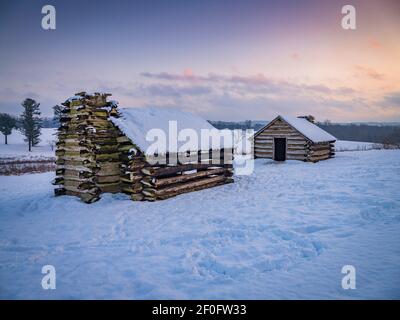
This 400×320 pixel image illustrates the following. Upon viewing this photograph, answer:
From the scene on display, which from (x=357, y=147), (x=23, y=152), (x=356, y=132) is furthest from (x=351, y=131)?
(x=23, y=152)

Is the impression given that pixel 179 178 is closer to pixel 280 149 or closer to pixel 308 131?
pixel 280 149

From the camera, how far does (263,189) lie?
11758mm

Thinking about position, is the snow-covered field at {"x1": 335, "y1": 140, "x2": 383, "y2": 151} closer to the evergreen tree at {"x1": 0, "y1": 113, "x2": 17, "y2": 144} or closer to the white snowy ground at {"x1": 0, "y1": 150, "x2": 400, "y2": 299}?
the white snowy ground at {"x1": 0, "y1": 150, "x2": 400, "y2": 299}

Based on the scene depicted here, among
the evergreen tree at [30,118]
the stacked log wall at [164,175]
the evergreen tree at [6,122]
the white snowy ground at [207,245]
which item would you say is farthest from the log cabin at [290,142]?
the evergreen tree at [6,122]

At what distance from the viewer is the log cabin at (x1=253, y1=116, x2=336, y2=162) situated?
2072 centimetres

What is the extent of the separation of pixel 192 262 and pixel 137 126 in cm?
686

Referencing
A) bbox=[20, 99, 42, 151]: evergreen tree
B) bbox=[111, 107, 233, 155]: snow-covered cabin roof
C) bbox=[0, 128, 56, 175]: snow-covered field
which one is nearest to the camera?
bbox=[111, 107, 233, 155]: snow-covered cabin roof

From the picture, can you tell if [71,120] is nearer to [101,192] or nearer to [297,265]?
[101,192]

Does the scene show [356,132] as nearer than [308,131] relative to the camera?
No

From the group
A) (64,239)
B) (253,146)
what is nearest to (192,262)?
(64,239)

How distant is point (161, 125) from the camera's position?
38.2 feet

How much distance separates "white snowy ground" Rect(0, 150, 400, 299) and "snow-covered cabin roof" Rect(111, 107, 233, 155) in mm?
2146

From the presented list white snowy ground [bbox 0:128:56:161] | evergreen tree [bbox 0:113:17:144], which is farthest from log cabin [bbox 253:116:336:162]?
evergreen tree [bbox 0:113:17:144]

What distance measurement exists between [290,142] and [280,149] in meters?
1.38
